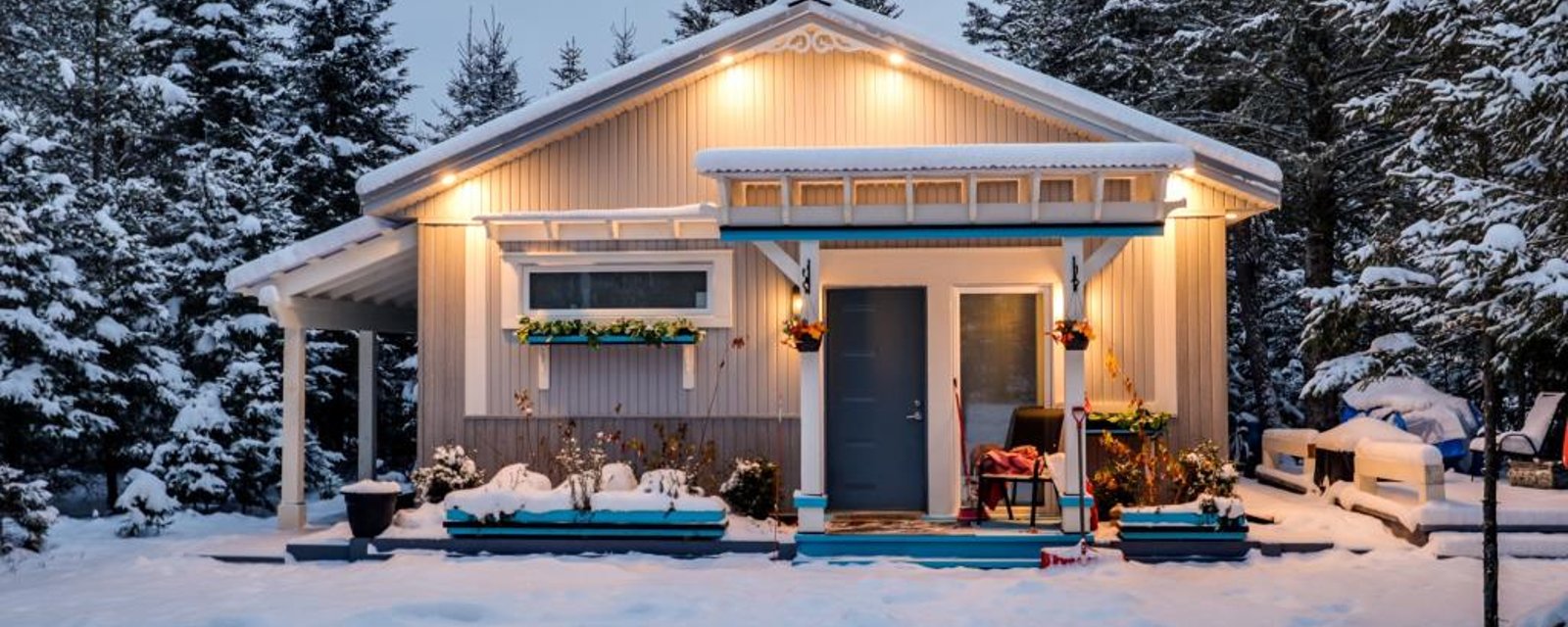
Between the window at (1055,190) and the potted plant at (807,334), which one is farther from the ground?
the window at (1055,190)

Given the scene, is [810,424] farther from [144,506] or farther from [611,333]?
[144,506]

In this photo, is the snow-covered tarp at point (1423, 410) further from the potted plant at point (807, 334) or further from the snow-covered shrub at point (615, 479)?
the snow-covered shrub at point (615, 479)

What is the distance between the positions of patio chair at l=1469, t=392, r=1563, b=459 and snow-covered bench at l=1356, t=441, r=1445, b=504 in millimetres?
1923

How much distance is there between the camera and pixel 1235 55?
50.0 feet

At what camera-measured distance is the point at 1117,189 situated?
9508 mm

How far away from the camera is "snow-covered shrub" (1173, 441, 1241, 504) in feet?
30.4

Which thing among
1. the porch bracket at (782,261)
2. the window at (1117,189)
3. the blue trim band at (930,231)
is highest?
the window at (1117,189)

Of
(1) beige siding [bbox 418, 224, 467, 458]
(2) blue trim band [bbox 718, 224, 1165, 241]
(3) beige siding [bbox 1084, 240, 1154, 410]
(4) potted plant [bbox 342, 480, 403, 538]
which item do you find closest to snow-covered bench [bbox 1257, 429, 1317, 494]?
(3) beige siding [bbox 1084, 240, 1154, 410]

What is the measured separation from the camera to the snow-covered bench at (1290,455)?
12086mm

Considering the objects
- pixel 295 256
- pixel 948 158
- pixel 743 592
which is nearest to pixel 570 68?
pixel 295 256

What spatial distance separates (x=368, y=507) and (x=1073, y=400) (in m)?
5.19

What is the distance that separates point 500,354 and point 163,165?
10.9 m

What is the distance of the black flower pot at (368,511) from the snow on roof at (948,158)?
3494 millimetres

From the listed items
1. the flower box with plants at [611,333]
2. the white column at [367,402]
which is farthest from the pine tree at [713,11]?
the flower box with plants at [611,333]
